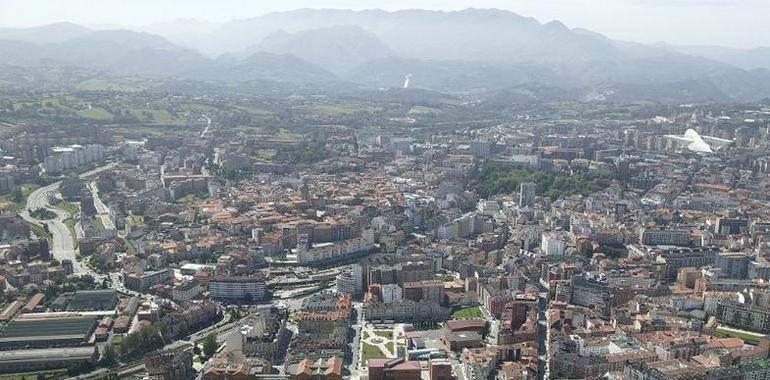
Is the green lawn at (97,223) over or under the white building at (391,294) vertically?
under

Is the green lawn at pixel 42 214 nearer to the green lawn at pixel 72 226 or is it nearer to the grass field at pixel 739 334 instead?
the green lawn at pixel 72 226

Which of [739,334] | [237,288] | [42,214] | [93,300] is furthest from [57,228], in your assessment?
[739,334]

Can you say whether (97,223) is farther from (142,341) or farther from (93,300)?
(142,341)

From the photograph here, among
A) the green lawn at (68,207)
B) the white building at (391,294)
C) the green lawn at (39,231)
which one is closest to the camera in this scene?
the white building at (391,294)

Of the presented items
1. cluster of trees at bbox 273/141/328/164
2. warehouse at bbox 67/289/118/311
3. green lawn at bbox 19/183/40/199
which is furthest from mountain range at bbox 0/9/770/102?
warehouse at bbox 67/289/118/311

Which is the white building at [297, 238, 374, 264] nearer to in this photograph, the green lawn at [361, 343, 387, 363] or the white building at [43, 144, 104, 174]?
the green lawn at [361, 343, 387, 363]

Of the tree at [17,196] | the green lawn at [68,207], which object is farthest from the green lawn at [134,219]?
the tree at [17,196]

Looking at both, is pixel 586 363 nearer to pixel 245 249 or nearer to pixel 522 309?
pixel 522 309
